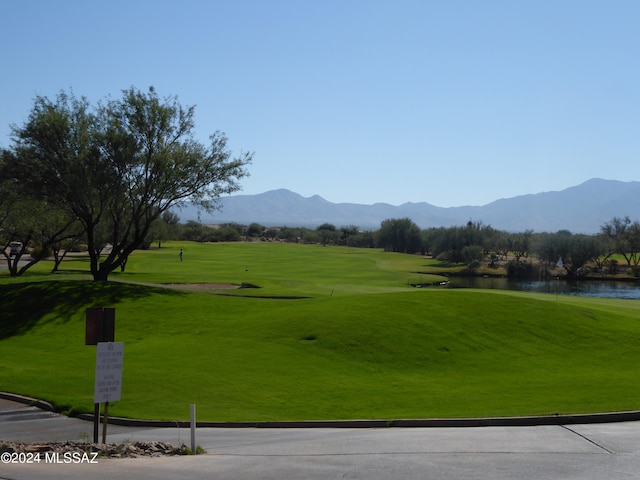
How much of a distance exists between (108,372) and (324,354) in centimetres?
1190

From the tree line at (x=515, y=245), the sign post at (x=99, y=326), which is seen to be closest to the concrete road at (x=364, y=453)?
the sign post at (x=99, y=326)

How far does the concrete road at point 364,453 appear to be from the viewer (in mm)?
9776

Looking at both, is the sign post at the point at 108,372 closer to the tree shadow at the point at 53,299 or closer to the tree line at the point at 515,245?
→ the tree shadow at the point at 53,299

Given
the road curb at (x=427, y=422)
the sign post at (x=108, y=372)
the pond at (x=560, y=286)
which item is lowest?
the road curb at (x=427, y=422)

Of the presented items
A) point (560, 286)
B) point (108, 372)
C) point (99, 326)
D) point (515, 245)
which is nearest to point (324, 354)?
point (99, 326)

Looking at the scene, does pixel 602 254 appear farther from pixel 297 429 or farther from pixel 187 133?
pixel 297 429

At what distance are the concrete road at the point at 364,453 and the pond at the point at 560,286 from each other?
5588cm

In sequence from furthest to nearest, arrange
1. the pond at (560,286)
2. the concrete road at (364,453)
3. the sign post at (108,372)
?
the pond at (560,286), the sign post at (108,372), the concrete road at (364,453)

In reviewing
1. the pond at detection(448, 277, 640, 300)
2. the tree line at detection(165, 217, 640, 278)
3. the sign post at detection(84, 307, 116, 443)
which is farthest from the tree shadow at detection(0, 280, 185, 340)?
the pond at detection(448, 277, 640, 300)

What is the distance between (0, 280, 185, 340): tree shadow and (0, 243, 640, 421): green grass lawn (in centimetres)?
10

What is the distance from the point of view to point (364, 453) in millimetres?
11469

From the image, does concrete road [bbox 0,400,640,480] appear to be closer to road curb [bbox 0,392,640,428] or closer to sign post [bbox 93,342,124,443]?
road curb [bbox 0,392,640,428]

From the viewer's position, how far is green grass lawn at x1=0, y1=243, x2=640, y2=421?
1705 centimetres

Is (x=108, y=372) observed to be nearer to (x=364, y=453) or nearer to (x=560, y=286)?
(x=364, y=453)
